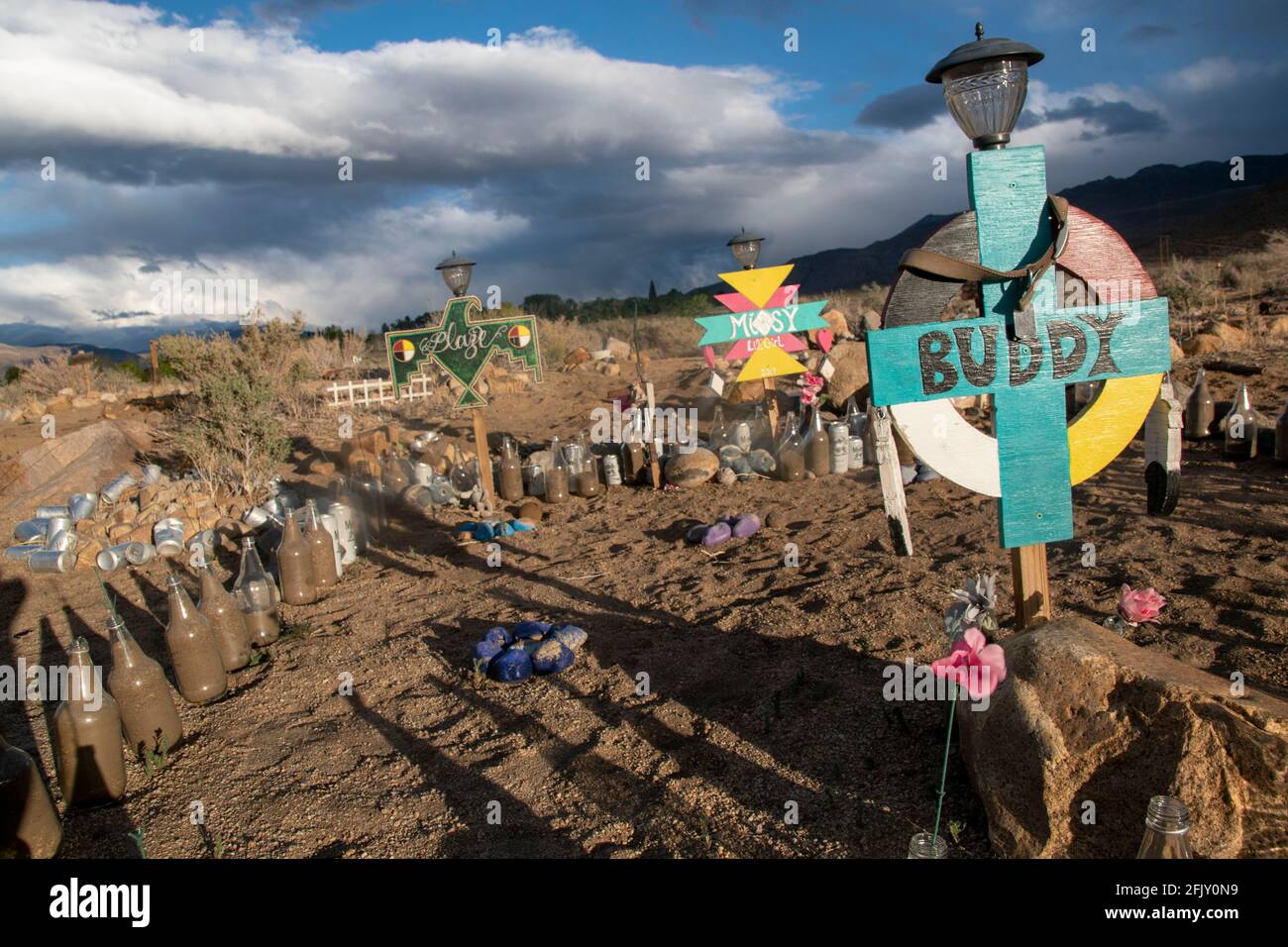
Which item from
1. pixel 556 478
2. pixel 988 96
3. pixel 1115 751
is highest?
pixel 988 96

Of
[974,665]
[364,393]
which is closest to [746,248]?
[974,665]

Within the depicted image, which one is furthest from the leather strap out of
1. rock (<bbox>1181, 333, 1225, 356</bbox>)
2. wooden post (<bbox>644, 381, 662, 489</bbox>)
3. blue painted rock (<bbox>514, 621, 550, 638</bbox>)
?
rock (<bbox>1181, 333, 1225, 356</bbox>)

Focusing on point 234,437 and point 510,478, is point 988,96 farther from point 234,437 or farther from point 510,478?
point 234,437

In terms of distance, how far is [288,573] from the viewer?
18.5 feet

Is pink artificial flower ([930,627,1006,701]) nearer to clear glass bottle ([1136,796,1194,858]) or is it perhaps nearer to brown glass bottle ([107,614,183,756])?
clear glass bottle ([1136,796,1194,858])

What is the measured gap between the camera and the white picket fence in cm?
1365

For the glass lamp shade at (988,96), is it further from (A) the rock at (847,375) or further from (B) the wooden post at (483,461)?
(A) the rock at (847,375)

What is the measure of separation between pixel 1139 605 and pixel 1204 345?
8501 millimetres

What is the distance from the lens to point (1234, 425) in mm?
6484

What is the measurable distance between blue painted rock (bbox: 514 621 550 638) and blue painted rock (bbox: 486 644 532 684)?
205 millimetres

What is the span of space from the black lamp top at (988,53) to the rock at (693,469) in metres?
5.29

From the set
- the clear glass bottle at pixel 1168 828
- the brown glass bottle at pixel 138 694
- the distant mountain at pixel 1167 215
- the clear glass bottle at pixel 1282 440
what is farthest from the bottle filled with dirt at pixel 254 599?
the distant mountain at pixel 1167 215
